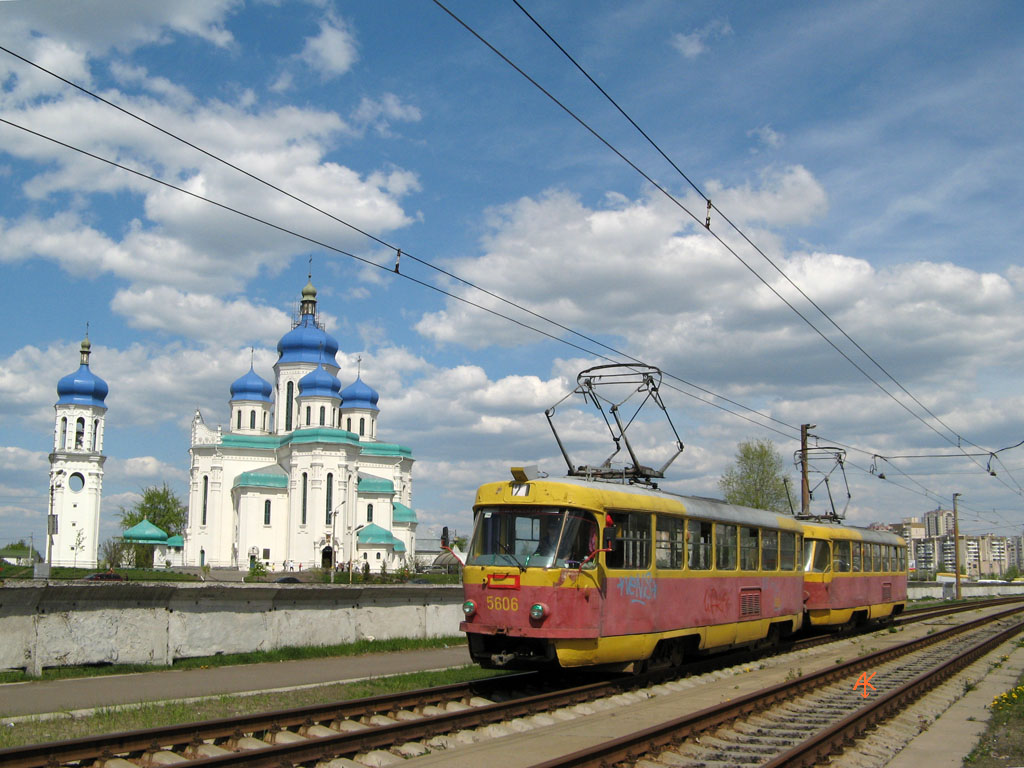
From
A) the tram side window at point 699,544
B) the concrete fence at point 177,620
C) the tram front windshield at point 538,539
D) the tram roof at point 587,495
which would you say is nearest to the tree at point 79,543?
the concrete fence at point 177,620

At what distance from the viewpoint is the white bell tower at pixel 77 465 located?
81938 millimetres

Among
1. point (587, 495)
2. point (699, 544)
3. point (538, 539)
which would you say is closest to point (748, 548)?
point (699, 544)

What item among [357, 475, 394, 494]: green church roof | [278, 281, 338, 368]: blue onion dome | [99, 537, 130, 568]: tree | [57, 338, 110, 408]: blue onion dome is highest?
[278, 281, 338, 368]: blue onion dome

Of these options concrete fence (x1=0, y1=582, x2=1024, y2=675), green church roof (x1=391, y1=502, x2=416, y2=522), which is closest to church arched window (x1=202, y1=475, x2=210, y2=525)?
green church roof (x1=391, y1=502, x2=416, y2=522)

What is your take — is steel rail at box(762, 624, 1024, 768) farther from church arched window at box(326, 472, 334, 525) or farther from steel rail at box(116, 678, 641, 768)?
church arched window at box(326, 472, 334, 525)

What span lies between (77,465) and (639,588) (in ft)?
260

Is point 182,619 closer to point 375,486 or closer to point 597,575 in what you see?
point 597,575

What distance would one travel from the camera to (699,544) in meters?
15.8

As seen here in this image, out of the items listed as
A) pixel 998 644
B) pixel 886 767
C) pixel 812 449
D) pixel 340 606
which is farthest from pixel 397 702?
pixel 812 449

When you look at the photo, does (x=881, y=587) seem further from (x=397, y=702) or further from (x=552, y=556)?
(x=397, y=702)

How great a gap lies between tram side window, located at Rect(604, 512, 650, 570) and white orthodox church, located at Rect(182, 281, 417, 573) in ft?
195

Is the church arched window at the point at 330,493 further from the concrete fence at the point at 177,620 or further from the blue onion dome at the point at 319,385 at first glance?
the concrete fence at the point at 177,620

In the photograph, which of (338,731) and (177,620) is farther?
(177,620)

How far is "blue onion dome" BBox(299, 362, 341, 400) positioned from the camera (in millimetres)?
79750
